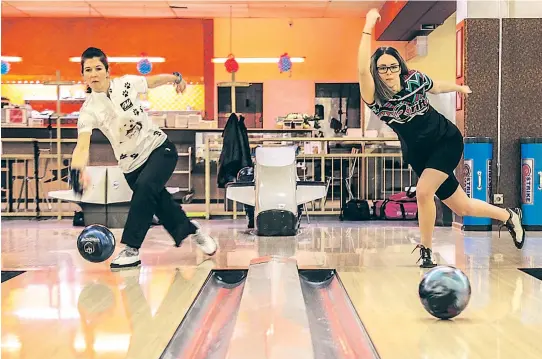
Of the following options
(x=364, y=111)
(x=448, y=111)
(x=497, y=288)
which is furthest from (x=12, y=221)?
(x=364, y=111)

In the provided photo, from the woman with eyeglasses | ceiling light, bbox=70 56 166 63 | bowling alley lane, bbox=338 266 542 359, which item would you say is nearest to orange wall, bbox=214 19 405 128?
ceiling light, bbox=70 56 166 63

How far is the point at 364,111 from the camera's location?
1464 cm

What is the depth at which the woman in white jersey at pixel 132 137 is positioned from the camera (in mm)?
4211

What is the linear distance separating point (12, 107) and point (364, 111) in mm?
7164

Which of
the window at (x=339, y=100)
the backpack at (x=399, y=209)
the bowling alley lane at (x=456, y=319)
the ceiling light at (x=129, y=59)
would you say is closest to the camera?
the bowling alley lane at (x=456, y=319)

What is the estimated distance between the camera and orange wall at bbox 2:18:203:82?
14438 mm

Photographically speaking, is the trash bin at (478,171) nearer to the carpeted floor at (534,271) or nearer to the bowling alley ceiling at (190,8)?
the carpeted floor at (534,271)

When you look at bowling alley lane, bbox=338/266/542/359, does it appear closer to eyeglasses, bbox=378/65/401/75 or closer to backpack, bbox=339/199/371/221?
eyeglasses, bbox=378/65/401/75

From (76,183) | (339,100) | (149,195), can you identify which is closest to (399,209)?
(149,195)

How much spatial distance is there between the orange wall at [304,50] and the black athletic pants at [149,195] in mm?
10382

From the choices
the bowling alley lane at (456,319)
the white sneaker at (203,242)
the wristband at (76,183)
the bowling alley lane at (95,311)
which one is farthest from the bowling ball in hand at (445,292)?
the white sneaker at (203,242)

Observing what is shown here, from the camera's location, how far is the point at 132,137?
437 cm

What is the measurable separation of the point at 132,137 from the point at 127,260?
0.80 m

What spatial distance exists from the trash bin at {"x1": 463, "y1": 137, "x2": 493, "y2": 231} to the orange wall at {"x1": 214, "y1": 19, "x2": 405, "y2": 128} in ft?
25.8
